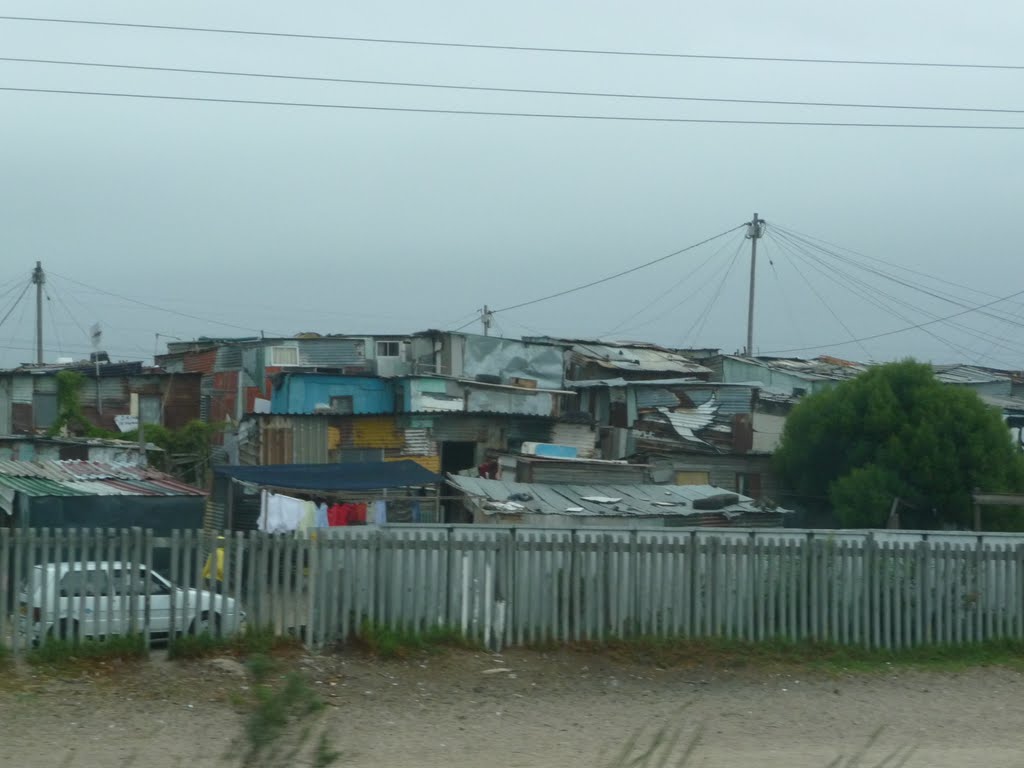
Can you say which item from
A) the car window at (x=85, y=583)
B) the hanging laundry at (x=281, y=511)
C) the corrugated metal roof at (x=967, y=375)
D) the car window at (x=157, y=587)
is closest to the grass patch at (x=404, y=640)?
the car window at (x=157, y=587)

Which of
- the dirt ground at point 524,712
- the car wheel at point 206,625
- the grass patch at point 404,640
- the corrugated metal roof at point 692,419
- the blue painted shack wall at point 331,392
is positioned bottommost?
the dirt ground at point 524,712

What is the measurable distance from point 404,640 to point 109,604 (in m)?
3.08

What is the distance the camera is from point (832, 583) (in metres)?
13.4

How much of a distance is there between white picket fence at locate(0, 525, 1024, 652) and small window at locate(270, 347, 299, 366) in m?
30.8

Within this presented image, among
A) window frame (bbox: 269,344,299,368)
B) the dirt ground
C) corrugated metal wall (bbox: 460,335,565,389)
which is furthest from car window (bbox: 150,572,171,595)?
window frame (bbox: 269,344,299,368)

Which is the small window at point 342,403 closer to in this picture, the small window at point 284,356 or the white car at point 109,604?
the small window at point 284,356

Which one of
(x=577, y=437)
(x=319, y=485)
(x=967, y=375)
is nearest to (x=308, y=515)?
(x=319, y=485)

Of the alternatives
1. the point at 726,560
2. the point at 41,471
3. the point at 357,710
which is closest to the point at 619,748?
the point at 357,710

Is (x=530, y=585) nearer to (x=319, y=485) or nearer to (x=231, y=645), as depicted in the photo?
(x=231, y=645)

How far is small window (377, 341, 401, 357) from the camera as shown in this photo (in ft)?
148

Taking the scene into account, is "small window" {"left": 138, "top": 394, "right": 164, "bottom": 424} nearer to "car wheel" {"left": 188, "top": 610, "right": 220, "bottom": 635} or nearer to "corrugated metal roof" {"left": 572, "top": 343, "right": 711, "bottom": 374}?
"corrugated metal roof" {"left": 572, "top": 343, "right": 711, "bottom": 374}

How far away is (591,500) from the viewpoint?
26234mm

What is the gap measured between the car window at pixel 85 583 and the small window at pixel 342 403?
2540cm

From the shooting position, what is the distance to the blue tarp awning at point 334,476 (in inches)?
954
